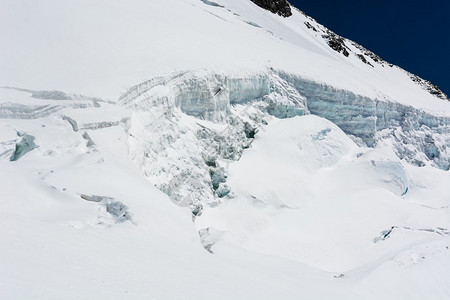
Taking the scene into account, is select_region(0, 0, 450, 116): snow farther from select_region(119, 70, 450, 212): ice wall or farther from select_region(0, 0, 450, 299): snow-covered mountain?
select_region(119, 70, 450, 212): ice wall

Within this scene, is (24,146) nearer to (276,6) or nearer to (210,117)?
(210,117)

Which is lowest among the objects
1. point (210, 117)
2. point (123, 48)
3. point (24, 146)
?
point (24, 146)

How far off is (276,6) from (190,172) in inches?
1463

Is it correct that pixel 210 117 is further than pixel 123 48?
Yes

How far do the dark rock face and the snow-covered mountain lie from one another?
22.4 meters

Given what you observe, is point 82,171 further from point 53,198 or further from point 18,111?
point 18,111

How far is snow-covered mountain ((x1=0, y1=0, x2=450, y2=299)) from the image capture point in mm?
6070

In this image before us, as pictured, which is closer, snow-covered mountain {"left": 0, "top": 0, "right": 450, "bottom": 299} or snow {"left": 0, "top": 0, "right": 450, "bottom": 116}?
snow-covered mountain {"left": 0, "top": 0, "right": 450, "bottom": 299}

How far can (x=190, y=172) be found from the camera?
43.4 ft

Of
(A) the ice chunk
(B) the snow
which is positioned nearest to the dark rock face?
(B) the snow

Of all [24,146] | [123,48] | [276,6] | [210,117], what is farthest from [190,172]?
[276,6]

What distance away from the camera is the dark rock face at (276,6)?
44.8 metres

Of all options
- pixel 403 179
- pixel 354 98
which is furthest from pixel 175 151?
pixel 354 98

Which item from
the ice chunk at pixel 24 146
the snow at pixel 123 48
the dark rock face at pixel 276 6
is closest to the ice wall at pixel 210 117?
the snow at pixel 123 48
